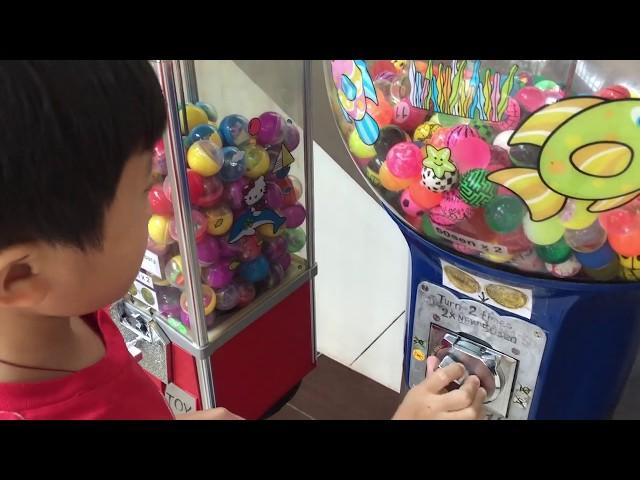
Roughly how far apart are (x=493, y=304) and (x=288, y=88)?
→ 0.56 m

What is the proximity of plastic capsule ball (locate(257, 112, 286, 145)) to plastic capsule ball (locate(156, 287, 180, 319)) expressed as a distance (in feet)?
1.05

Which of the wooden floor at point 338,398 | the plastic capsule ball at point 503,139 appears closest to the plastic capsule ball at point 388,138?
the plastic capsule ball at point 503,139

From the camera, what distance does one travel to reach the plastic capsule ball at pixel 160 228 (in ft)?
3.46

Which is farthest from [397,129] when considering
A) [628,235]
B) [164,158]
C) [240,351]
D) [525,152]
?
[240,351]

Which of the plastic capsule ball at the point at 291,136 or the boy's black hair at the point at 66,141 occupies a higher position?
the boy's black hair at the point at 66,141

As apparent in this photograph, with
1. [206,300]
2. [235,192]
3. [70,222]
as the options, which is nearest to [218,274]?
[206,300]

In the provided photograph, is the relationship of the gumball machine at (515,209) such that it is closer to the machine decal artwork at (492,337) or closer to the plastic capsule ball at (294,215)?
the machine decal artwork at (492,337)

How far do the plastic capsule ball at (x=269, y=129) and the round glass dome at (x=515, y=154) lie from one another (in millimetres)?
311

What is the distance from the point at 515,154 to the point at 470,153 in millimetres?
50

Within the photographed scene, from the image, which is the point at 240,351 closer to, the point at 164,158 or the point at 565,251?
the point at 164,158

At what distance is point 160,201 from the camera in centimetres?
103

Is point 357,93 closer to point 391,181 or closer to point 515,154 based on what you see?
point 391,181

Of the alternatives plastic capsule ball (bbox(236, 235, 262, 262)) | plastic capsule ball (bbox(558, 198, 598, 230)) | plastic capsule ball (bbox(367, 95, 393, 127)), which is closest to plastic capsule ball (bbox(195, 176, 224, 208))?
plastic capsule ball (bbox(236, 235, 262, 262))

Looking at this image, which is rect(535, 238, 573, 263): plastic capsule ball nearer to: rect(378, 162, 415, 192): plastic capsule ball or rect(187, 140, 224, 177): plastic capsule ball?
rect(378, 162, 415, 192): plastic capsule ball
